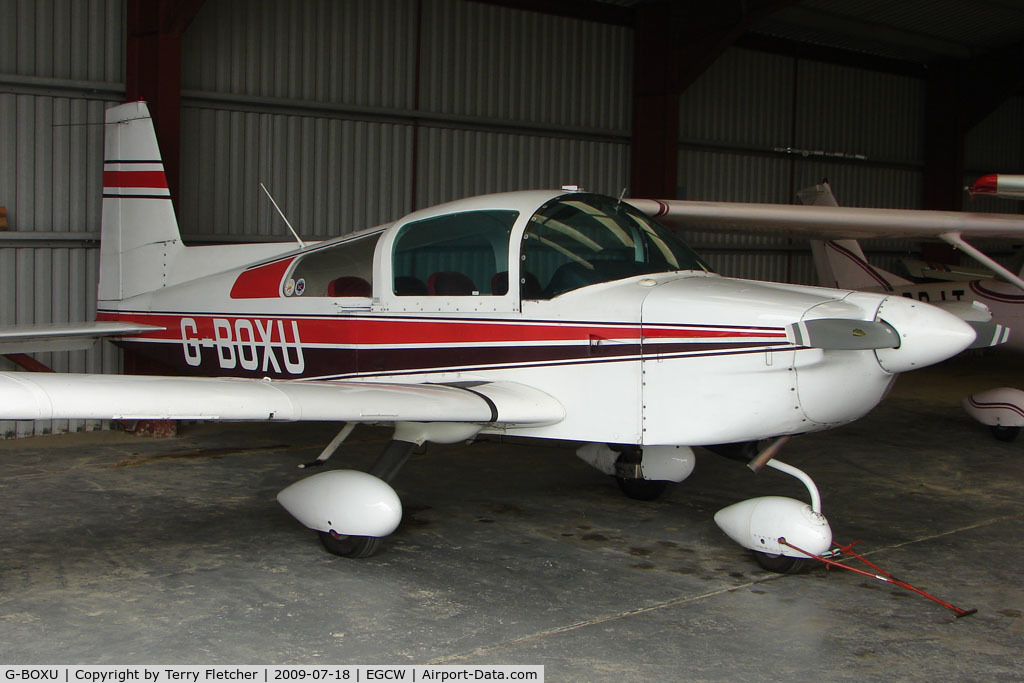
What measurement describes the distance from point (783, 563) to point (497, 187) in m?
6.91

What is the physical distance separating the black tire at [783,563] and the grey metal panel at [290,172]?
597cm

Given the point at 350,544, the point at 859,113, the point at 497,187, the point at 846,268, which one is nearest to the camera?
the point at 350,544

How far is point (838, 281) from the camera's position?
12.3 m

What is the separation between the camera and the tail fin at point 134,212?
22.5ft

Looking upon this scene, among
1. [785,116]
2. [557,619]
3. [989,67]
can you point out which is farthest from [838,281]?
[557,619]

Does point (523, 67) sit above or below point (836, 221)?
above

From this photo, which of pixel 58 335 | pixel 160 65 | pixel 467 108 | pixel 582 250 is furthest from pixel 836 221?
pixel 58 335

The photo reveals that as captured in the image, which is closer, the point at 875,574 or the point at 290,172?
the point at 875,574

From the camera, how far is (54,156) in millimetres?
7965

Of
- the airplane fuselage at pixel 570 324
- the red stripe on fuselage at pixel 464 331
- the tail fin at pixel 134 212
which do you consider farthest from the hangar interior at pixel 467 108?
the airplane fuselage at pixel 570 324

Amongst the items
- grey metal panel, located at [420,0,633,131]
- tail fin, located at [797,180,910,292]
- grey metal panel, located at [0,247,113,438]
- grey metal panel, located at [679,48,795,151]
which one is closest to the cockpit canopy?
grey metal panel, located at [0,247,113,438]

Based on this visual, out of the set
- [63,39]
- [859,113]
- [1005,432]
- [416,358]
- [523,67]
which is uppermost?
[859,113]

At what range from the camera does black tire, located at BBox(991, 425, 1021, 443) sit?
8.20 metres

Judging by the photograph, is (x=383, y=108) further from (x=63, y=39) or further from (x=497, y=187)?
(x=63, y=39)
